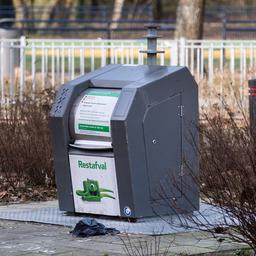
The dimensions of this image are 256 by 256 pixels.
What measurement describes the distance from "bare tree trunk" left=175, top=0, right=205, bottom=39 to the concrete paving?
16818mm

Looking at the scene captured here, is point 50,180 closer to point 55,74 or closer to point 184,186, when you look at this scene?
point 184,186

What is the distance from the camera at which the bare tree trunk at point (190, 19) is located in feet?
80.4

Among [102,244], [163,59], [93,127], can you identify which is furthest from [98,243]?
[163,59]

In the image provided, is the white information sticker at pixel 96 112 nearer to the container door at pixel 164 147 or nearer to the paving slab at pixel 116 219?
the container door at pixel 164 147

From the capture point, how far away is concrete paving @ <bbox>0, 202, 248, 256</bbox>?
7188 millimetres

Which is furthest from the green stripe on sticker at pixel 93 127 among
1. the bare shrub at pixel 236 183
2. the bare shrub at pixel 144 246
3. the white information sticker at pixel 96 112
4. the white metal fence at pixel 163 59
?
the white metal fence at pixel 163 59

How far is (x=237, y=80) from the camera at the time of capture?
15445 millimetres

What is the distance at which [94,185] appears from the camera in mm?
8508

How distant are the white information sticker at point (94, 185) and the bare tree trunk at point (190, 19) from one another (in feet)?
53.6

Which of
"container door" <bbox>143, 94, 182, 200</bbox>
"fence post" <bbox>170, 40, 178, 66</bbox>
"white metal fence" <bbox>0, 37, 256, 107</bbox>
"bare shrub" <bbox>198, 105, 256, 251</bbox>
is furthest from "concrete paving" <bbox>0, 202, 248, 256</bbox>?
"fence post" <bbox>170, 40, 178, 66</bbox>

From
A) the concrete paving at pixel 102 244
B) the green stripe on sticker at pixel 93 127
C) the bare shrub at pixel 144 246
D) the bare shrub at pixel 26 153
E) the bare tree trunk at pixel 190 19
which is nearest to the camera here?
the bare shrub at pixel 144 246

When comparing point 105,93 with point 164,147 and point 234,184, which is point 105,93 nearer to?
point 164,147

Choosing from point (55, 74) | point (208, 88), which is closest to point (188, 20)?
point (55, 74)

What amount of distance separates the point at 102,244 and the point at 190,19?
692 inches
